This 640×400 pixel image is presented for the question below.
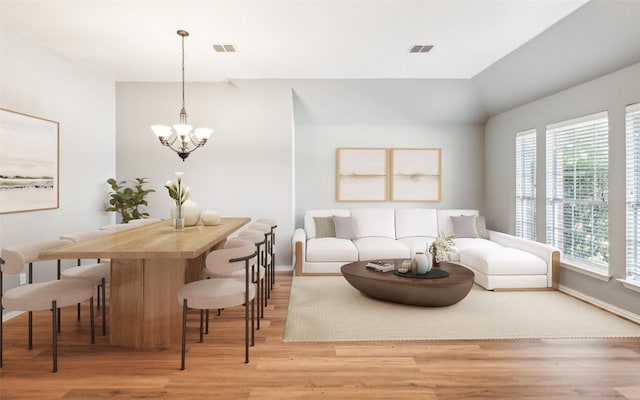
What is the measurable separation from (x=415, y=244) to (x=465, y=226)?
96 centimetres

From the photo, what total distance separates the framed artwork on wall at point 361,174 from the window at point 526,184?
2.00m

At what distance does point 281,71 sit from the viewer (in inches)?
206

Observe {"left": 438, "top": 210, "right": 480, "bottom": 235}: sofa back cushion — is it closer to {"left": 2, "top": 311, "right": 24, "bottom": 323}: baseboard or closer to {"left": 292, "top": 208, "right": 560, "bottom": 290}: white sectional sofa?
{"left": 292, "top": 208, "right": 560, "bottom": 290}: white sectional sofa

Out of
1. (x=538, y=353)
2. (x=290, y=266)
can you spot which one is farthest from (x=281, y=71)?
(x=538, y=353)

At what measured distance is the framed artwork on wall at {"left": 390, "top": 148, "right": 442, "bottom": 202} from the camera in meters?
6.57

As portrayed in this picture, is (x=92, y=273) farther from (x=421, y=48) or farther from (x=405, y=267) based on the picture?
(x=421, y=48)

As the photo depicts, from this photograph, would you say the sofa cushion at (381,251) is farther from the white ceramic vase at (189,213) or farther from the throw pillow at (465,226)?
the white ceramic vase at (189,213)

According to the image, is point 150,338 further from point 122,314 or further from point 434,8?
point 434,8

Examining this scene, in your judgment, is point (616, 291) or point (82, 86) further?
point (82, 86)

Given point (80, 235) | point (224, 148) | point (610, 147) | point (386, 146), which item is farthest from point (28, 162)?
point (610, 147)

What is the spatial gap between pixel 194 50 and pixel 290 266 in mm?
3233

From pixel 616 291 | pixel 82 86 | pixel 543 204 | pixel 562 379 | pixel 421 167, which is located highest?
pixel 82 86

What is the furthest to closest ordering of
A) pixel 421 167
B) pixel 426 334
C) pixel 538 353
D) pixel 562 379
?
pixel 421 167
pixel 426 334
pixel 538 353
pixel 562 379

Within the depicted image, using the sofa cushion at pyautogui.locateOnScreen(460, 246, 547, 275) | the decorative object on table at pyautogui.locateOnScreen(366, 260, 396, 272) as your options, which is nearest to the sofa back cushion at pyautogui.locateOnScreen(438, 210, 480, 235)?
the sofa cushion at pyautogui.locateOnScreen(460, 246, 547, 275)
